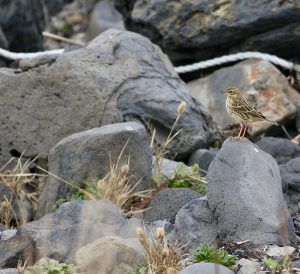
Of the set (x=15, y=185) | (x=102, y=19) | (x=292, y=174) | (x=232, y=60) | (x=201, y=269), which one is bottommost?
(x=102, y=19)

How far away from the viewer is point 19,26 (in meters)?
13.6

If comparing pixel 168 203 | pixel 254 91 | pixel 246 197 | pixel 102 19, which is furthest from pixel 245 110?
→ pixel 102 19

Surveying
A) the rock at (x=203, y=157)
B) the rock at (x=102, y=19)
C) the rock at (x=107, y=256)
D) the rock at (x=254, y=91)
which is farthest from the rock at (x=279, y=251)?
the rock at (x=102, y=19)

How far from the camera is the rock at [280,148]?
1022cm

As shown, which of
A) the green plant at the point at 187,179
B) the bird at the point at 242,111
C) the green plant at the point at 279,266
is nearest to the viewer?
the green plant at the point at 279,266

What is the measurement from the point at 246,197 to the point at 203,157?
2.91 m

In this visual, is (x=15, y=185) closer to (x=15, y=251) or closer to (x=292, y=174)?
(x=15, y=251)

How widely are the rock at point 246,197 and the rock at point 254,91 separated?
3947mm

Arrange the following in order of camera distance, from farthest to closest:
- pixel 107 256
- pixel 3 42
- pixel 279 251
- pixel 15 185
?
pixel 3 42 → pixel 15 185 → pixel 279 251 → pixel 107 256

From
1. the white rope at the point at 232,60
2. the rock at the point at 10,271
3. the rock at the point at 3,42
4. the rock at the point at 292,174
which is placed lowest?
the white rope at the point at 232,60

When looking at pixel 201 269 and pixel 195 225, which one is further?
pixel 195 225

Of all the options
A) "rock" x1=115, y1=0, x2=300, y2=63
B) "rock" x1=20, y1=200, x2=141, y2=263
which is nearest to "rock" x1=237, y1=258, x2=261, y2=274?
"rock" x1=20, y1=200, x2=141, y2=263

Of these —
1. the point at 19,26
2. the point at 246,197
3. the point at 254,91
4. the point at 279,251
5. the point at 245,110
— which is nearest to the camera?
the point at 279,251

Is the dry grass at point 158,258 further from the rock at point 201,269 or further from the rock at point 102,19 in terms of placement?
the rock at point 102,19
